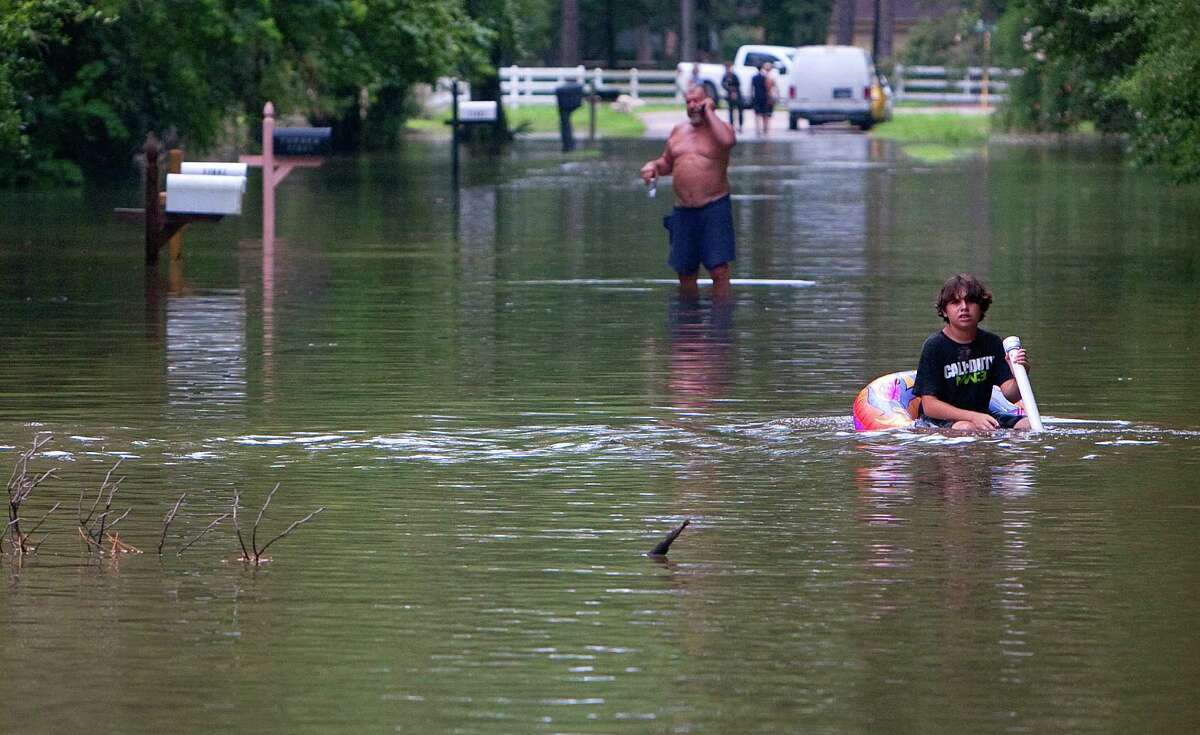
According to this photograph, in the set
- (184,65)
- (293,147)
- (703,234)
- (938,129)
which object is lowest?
(703,234)

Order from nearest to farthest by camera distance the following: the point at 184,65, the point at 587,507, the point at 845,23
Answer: the point at 587,507 → the point at 184,65 → the point at 845,23

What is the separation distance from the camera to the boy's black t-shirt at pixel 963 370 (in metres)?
11.2

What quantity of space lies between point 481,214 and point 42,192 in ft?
24.2

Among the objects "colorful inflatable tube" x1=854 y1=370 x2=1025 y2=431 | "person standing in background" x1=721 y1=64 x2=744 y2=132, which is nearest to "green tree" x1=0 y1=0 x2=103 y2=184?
"colorful inflatable tube" x1=854 y1=370 x2=1025 y2=431

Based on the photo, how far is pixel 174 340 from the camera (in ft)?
51.2

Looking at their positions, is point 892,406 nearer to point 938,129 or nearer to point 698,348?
point 698,348

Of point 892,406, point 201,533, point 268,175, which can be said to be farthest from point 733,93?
point 201,533

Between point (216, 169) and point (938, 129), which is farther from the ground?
point (938, 129)

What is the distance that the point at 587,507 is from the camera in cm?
960

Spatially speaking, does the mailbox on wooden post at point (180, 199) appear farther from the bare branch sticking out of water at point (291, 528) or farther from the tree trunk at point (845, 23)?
the tree trunk at point (845, 23)

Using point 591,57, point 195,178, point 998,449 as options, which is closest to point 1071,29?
point 195,178

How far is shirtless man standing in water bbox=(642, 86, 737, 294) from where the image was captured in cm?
1908

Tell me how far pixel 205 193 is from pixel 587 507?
11674mm

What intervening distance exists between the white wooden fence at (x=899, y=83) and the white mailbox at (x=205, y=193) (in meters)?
49.9
